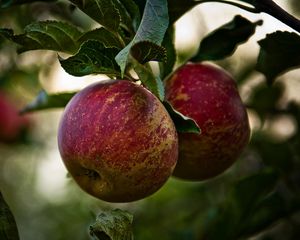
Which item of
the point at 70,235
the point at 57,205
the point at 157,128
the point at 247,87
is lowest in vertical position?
the point at 57,205

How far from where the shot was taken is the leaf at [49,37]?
1.17m

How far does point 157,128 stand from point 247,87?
139 centimetres

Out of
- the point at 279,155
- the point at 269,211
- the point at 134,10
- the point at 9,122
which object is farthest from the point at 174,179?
the point at 134,10

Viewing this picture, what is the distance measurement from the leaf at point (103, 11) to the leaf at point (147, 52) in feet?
0.26

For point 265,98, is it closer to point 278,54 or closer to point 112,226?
point 278,54

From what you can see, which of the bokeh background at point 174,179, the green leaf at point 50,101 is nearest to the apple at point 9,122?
the bokeh background at point 174,179

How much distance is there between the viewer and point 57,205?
393cm

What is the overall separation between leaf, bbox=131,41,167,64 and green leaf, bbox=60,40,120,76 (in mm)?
42

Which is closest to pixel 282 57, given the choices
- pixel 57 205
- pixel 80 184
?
pixel 80 184

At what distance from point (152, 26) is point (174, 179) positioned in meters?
1.97

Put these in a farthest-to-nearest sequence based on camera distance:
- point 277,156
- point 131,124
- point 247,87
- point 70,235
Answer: point 70,235 < point 247,87 < point 277,156 < point 131,124

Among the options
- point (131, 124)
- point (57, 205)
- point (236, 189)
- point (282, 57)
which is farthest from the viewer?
point (57, 205)

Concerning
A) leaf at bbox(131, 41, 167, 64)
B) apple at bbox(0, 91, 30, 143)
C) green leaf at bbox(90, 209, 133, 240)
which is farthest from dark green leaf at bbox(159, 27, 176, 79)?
apple at bbox(0, 91, 30, 143)

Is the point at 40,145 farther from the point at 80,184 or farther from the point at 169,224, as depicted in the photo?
the point at 80,184
